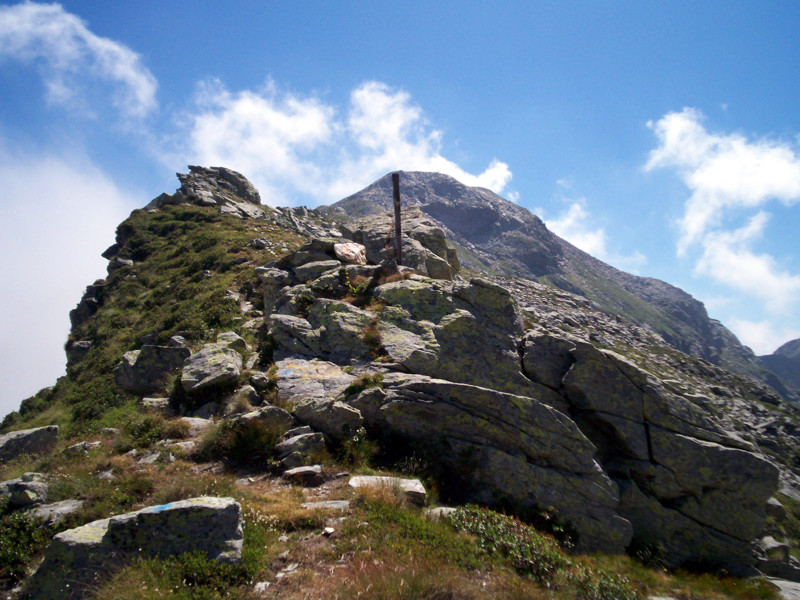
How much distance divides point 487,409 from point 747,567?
1051 centimetres

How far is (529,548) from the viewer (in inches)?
321

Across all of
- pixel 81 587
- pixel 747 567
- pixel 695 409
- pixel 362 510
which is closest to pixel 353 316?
pixel 362 510

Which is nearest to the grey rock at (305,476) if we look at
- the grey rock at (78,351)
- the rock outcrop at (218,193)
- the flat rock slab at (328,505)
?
the flat rock slab at (328,505)

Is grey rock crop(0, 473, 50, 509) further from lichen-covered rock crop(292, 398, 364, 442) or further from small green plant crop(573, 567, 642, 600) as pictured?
small green plant crop(573, 567, 642, 600)

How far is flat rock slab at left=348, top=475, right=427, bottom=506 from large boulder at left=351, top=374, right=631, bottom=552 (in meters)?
2.25

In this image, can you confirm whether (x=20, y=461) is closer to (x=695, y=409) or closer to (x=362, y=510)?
(x=362, y=510)

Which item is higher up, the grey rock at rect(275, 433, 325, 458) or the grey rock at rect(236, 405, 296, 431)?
the grey rock at rect(236, 405, 296, 431)

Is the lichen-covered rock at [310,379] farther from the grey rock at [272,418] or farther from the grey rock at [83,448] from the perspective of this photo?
the grey rock at [83,448]

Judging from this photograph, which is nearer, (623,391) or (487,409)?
(487,409)

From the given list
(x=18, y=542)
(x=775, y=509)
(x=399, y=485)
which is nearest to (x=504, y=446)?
(x=399, y=485)

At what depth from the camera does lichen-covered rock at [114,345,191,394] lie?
1614 centimetres

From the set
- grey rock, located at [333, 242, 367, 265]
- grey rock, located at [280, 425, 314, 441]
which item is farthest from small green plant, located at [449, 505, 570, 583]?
grey rock, located at [333, 242, 367, 265]

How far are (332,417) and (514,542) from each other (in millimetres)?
5967

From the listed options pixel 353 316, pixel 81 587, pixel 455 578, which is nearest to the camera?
pixel 81 587
